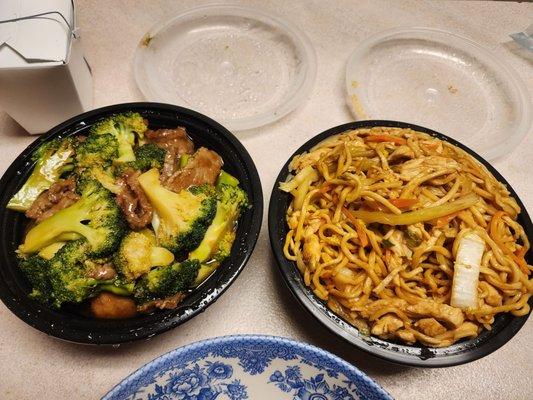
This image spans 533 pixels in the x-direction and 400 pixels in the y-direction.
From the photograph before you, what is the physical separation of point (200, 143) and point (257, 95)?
58 cm

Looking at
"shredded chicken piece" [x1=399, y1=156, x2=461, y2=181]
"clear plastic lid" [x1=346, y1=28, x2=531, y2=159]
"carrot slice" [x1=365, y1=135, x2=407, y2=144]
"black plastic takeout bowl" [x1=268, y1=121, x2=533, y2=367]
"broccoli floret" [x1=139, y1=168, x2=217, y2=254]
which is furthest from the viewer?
"clear plastic lid" [x1=346, y1=28, x2=531, y2=159]

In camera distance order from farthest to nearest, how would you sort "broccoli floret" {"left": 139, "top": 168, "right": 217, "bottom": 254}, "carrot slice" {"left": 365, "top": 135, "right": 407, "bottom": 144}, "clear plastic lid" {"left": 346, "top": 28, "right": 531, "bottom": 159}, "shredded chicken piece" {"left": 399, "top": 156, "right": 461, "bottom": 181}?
"clear plastic lid" {"left": 346, "top": 28, "right": 531, "bottom": 159}
"carrot slice" {"left": 365, "top": 135, "right": 407, "bottom": 144}
"shredded chicken piece" {"left": 399, "top": 156, "right": 461, "bottom": 181}
"broccoli floret" {"left": 139, "top": 168, "right": 217, "bottom": 254}

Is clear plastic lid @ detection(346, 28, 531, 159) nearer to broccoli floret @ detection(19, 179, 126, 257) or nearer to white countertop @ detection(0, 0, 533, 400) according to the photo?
white countertop @ detection(0, 0, 533, 400)

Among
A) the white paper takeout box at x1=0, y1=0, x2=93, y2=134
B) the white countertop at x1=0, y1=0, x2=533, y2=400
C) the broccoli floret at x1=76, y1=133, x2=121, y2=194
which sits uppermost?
the white paper takeout box at x1=0, y1=0, x2=93, y2=134

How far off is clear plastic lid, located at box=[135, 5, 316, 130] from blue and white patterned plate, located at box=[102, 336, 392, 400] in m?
1.05

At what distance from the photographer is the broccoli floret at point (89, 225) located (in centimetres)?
143

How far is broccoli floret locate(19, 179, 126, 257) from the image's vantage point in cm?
143

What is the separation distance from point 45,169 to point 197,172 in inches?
20.7

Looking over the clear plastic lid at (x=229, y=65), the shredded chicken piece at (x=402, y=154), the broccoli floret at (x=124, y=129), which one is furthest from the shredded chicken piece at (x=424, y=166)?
the broccoli floret at (x=124, y=129)

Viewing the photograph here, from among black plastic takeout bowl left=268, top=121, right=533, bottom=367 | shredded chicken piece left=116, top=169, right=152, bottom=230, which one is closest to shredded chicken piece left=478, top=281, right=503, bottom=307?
black plastic takeout bowl left=268, top=121, right=533, bottom=367

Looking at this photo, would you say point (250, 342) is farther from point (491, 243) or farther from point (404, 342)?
point (491, 243)

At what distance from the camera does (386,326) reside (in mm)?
1370

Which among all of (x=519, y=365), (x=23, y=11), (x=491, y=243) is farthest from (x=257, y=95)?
(x=519, y=365)

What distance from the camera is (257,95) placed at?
2232mm
